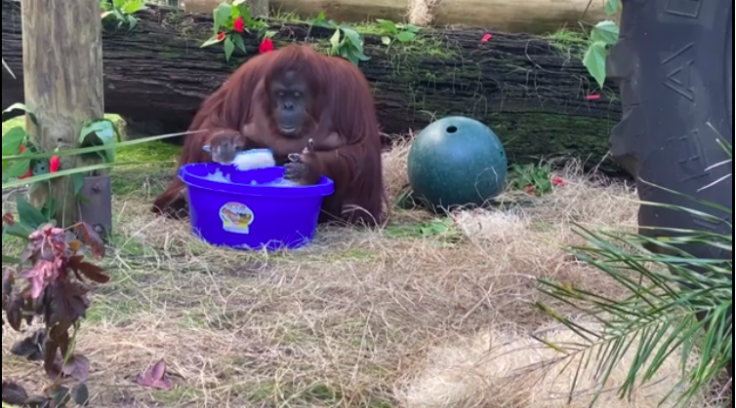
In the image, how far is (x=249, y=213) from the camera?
3328 millimetres

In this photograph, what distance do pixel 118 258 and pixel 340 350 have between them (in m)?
1.03

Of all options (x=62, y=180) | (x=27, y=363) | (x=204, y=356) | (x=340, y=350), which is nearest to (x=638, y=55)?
(x=340, y=350)

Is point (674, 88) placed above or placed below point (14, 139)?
above

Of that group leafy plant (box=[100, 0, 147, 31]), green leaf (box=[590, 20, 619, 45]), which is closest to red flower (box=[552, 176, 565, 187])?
green leaf (box=[590, 20, 619, 45])

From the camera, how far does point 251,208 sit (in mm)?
3322

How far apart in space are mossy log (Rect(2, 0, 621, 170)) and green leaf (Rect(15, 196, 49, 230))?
5.50 ft

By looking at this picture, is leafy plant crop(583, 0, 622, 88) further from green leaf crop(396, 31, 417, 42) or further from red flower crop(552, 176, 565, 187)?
green leaf crop(396, 31, 417, 42)

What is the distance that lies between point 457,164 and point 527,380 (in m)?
2.03

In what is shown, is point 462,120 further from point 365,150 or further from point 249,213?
point 249,213

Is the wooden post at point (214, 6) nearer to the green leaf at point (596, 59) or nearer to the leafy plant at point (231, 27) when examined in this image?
the leafy plant at point (231, 27)

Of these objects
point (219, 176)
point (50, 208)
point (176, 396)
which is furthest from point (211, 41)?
point (176, 396)

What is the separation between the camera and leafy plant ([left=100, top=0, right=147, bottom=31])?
4.34 meters

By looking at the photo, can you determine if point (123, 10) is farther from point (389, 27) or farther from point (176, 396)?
point (176, 396)

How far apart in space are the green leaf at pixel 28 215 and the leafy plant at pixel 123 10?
1701mm
